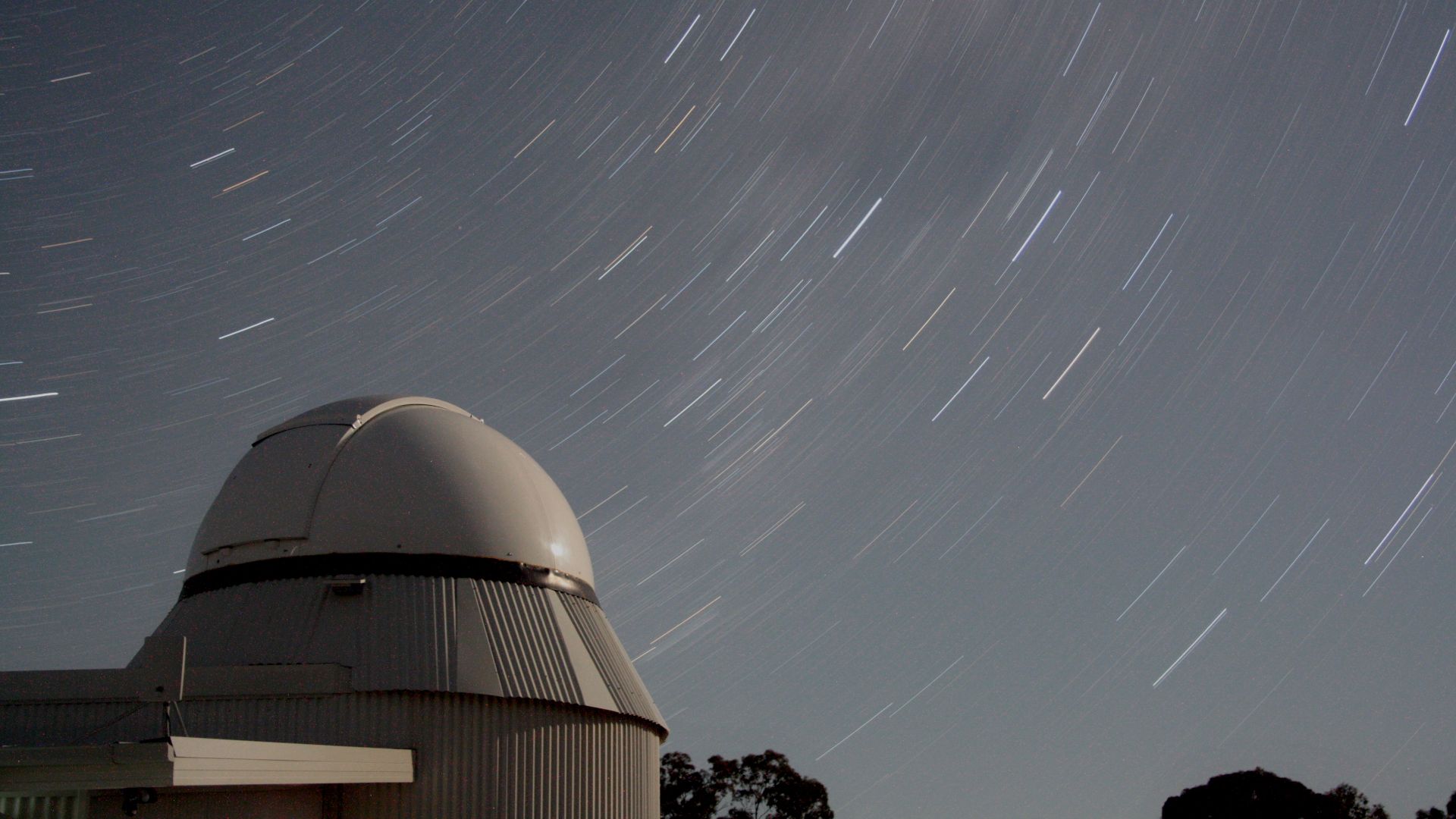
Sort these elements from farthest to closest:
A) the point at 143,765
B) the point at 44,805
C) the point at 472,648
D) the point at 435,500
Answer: the point at 435,500 < the point at 472,648 < the point at 44,805 < the point at 143,765

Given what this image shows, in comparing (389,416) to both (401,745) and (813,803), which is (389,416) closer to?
(401,745)

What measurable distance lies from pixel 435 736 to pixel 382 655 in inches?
44.4

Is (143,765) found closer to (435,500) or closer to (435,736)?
(435,736)

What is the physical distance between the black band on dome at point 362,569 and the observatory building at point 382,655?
0.02m

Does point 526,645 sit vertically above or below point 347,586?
below

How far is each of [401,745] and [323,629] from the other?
1763 mm

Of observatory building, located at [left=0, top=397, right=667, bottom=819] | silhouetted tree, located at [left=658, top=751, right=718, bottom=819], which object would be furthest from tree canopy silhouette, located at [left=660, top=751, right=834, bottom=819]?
observatory building, located at [left=0, top=397, right=667, bottom=819]

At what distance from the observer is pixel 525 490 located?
15.9 metres

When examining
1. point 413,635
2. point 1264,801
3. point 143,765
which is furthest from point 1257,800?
point 143,765

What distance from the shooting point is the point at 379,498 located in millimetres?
14438

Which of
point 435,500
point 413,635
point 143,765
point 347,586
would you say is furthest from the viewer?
point 435,500

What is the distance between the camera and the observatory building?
11.5 meters

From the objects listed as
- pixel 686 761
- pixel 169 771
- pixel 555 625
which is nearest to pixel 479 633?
pixel 555 625

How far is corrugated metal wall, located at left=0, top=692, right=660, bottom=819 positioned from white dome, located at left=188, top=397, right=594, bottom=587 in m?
2.29
